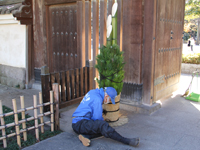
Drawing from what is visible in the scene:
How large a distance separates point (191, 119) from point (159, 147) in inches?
65.3

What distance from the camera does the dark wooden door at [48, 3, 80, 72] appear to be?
22.3 ft

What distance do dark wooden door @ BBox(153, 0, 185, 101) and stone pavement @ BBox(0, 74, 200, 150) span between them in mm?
647

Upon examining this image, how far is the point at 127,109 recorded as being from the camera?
18.1 feet

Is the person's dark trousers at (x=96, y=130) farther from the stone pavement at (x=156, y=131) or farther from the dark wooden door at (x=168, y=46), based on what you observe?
the dark wooden door at (x=168, y=46)

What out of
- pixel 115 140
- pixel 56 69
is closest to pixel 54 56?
pixel 56 69

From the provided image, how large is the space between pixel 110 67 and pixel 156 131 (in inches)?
62.5

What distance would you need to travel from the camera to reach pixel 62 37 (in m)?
7.09

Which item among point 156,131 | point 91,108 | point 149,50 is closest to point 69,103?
point 91,108

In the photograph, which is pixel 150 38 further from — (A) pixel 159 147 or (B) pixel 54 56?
(B) pixel 54 56

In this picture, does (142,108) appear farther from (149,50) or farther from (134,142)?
(134,142)

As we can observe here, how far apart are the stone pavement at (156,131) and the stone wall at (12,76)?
3.30 meters

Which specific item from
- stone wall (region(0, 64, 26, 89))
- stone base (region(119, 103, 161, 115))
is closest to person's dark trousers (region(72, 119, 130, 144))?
stone base (region(119, 103, 161, 115))

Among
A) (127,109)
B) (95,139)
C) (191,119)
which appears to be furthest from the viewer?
(127,109)

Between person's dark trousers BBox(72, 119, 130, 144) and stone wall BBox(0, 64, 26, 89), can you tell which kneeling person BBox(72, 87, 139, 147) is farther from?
stone wall BBox(0, 64, 26, 89)
